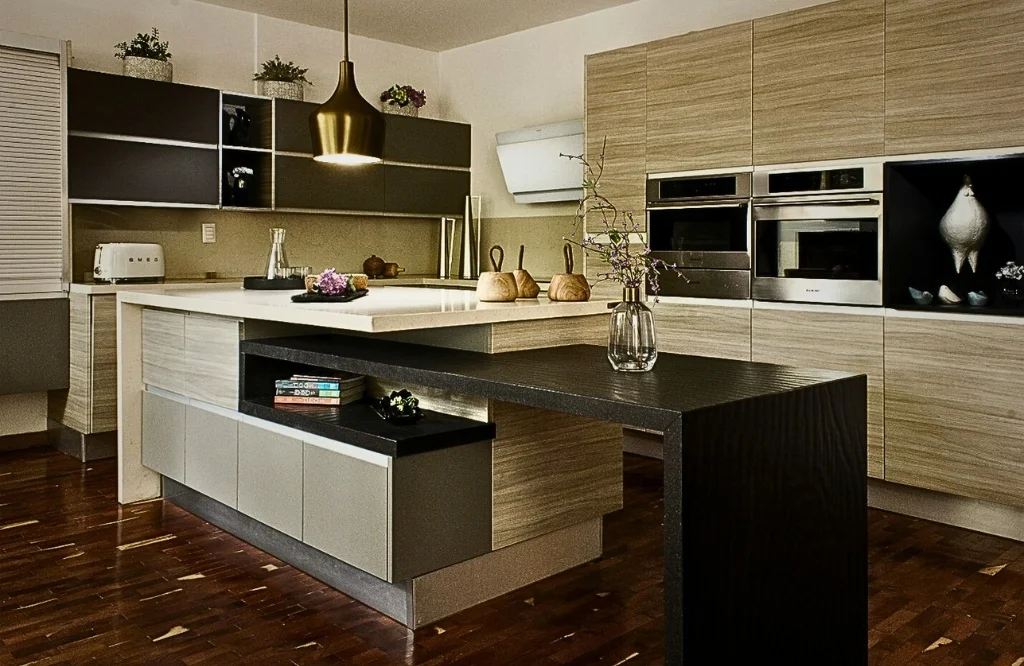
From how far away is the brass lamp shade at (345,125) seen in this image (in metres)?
3.26

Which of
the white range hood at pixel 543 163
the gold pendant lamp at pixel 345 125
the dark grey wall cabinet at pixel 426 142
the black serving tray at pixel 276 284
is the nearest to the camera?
the gold pendant lamp at pixel 345 125

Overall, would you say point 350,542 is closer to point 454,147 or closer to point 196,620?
point 196,620

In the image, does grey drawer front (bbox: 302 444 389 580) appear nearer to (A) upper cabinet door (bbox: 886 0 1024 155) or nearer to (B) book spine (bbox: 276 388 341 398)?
(B) book spine (bbox: 276 388 341 398)

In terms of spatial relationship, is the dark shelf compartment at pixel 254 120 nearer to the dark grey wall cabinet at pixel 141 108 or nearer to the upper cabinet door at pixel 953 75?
the dark grey wall cabinet at pixel 141 108

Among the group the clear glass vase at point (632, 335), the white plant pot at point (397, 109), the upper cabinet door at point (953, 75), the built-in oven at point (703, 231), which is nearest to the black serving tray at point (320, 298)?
the clear glass vase at point (632, 335)

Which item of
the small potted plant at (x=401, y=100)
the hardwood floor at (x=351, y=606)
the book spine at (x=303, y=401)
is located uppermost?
the small potted plant at (x=401, y=100)

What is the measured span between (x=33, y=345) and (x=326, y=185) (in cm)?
198

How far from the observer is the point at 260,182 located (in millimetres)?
5477

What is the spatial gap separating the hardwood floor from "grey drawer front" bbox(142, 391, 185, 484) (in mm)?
223

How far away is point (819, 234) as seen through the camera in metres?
3.80

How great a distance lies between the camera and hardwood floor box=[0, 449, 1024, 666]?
237cm

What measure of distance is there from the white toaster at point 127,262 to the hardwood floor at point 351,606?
59.2 inches

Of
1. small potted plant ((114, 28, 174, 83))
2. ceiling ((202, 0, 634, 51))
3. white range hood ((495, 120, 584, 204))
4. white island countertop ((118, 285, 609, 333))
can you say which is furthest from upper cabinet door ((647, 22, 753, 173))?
small potted plant ((114, 28, 174, 83))

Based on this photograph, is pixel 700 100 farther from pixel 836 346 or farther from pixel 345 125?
pixel 345 125
